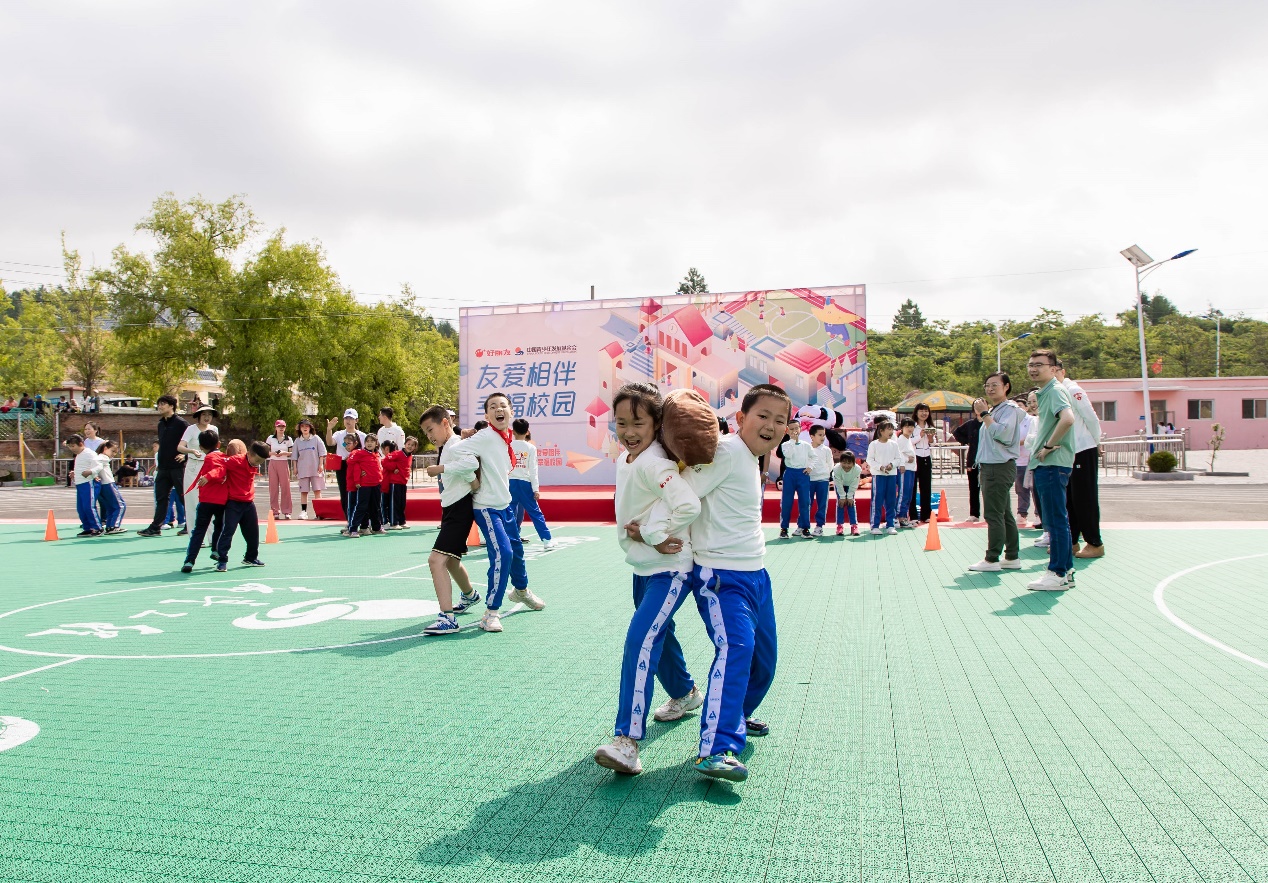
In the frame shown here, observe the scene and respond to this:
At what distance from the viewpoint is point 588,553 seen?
11.0 m

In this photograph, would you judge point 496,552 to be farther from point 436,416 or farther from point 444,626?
point 436,416

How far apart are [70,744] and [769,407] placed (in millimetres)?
3663

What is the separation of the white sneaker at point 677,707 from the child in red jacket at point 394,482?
404 inches

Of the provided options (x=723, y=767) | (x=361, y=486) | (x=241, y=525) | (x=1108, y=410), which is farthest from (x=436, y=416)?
(x=1108, y=410)

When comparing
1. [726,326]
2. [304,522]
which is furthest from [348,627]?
[726,326]

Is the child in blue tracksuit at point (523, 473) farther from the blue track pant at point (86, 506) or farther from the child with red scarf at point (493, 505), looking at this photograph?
the blue track pant at point (86, 506)

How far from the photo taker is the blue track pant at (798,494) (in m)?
12.1

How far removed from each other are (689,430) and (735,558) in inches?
23.2

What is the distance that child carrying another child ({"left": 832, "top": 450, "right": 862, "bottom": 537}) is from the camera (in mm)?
12672

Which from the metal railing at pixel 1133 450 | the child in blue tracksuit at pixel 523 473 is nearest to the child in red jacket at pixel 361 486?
the child in blue tracksuit at pixel 523 473

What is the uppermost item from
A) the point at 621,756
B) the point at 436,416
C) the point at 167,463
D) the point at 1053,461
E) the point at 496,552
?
the point at 436,416

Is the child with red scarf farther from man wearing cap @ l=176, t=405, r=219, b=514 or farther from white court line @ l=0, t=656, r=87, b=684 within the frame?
man wearing cap @ l=176, t=405, r=219, b=514

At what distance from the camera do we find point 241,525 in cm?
1002

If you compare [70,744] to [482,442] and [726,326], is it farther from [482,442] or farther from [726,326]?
[726,326]
